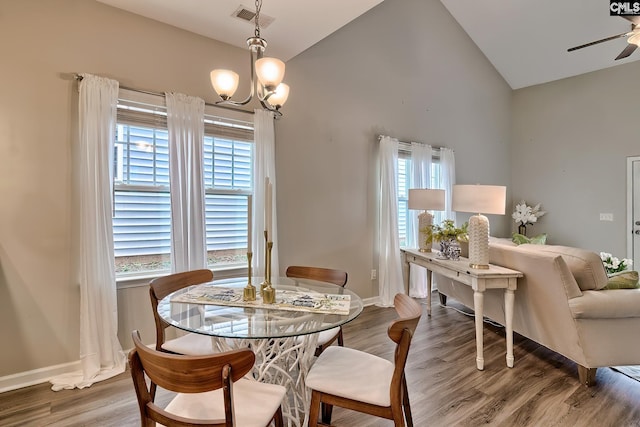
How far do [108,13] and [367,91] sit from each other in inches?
110

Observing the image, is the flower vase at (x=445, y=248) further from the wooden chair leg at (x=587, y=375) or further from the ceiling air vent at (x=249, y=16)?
the ceiling air vent at (x=249, y=16)

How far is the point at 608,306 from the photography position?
2.14 m

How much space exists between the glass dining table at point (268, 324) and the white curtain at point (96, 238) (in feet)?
2.95

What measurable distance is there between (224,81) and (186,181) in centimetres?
119

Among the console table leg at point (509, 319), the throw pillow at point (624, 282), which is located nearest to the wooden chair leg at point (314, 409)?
the console table leg at point (509, 319)

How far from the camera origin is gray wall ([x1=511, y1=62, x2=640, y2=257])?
193 inches

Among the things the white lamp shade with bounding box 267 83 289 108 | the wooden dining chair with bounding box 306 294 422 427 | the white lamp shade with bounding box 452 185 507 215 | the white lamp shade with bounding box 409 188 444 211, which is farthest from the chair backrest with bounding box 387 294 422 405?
the white lamp shade with bounding box 409 188 444 211

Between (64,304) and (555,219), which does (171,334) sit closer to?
(64,304)

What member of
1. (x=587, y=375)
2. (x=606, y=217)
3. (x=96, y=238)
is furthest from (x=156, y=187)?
(x=606, y=217)

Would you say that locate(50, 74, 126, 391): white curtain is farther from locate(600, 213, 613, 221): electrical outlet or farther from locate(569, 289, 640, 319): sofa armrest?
locate(600, 213, 613, 221): electrical outlet

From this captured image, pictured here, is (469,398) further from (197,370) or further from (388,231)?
(388,231)

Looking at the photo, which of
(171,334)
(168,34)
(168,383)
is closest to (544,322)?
(168,383)

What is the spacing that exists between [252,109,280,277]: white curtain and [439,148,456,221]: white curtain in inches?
112

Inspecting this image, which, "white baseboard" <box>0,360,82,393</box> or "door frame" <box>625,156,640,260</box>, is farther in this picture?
"door frame" <box>625,156,640,260</box>
